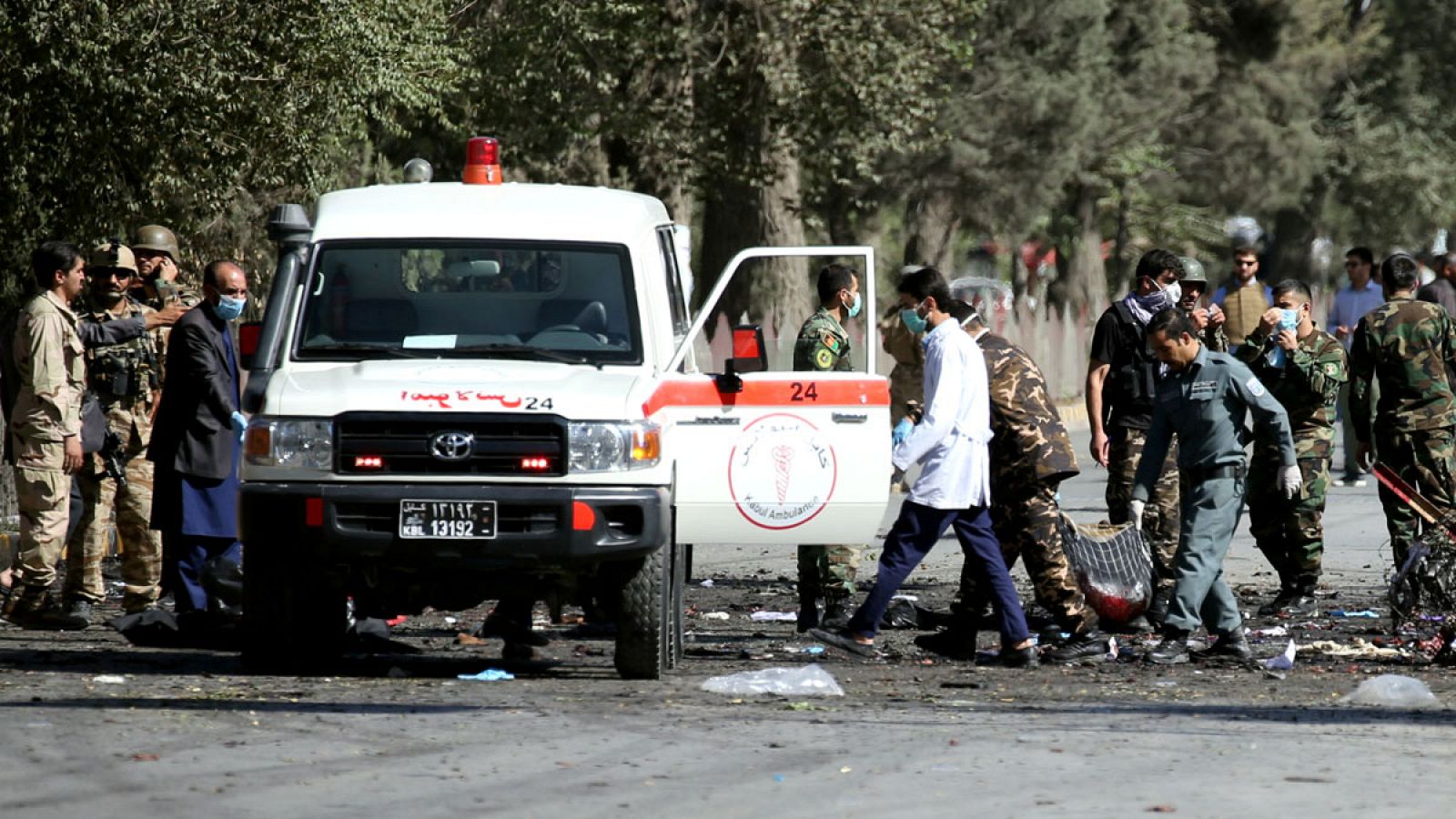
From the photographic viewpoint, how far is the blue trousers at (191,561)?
36.6ft

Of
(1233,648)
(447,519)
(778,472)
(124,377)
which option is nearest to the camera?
(447,519)

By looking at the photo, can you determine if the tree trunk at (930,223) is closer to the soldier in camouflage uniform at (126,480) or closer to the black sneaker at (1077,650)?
the soldier in camouflage uniform at (126,480)

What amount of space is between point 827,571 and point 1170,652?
175cm

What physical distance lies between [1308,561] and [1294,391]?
2.90 ft

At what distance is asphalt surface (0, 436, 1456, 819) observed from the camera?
685 cm

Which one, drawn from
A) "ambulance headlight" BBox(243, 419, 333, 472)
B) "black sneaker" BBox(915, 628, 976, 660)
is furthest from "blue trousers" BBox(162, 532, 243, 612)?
"black sneaker" BBox(915, 628, 976, 660)

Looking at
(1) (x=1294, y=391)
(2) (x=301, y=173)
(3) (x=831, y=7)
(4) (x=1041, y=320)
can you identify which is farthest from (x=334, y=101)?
(4) (x=1041, y=320)

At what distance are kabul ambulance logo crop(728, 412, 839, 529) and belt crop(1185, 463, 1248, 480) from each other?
1.66 metres

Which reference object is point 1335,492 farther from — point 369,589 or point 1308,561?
point 369,589

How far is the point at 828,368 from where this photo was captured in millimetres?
11750

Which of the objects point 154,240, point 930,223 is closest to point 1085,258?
point 930,223

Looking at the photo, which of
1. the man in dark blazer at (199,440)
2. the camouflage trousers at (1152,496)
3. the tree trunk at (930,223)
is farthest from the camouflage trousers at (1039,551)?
the tree trunk at (930,223)

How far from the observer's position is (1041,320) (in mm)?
32375

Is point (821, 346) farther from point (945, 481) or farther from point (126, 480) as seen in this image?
point (126, 480)
